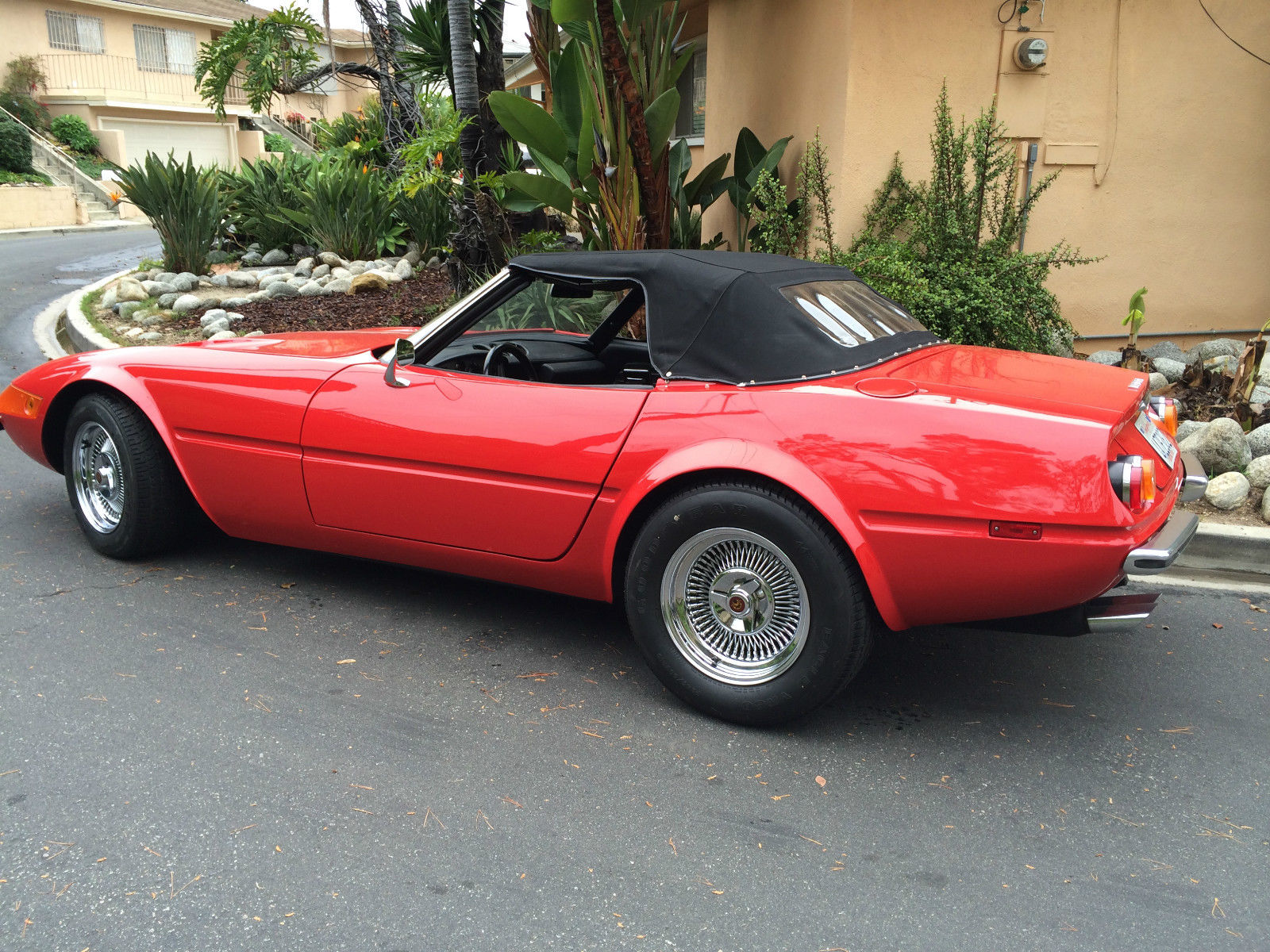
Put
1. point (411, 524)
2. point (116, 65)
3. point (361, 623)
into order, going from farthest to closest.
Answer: point (116, 65) < point (361, 623) < point (411, 524)

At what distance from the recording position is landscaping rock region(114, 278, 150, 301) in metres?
10.4

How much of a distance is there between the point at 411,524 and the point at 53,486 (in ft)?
9.46

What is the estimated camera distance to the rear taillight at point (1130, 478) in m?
2.66

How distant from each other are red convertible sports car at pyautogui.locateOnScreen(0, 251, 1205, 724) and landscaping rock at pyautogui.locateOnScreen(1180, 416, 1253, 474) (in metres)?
2.04

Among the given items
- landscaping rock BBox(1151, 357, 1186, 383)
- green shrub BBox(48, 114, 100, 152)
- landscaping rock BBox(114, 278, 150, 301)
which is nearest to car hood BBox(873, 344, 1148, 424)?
landscaping rock BBox(1151, 357, 1186, 383)

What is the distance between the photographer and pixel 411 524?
3.53 meters

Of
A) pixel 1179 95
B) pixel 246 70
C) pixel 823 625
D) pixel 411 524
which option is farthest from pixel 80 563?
pixel 246 70

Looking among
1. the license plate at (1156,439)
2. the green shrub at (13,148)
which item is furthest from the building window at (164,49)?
the license plate at (1156,439)

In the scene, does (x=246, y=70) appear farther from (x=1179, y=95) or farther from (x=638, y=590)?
(x=638, y=590)

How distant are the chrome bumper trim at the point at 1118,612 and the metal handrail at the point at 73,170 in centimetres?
3157

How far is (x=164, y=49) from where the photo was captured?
3775 centimetres

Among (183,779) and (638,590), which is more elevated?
(638,590)

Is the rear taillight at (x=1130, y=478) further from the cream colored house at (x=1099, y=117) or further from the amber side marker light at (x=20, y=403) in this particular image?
the cream colored house at (x=1099, y=117)

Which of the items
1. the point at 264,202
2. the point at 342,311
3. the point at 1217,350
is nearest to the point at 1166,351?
the point at 1217,350
